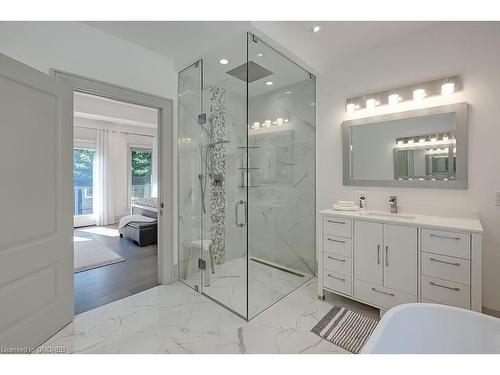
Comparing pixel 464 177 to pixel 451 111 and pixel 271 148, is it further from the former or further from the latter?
pixel 271 148

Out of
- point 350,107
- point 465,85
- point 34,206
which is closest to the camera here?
point 34,206

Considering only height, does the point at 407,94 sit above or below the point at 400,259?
above

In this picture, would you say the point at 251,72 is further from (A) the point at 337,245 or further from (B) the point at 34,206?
(B) the point at 34,206

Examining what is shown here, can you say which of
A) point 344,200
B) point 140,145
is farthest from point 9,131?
point 140,145

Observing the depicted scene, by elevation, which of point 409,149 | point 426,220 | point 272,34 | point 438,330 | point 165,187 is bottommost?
point 438,330

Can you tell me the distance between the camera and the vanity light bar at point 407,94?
214 cm

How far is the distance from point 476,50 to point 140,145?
682 cm

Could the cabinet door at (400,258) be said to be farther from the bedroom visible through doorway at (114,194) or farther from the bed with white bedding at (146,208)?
the bed with white bedding at (146,208)

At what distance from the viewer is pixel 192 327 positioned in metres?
2.03

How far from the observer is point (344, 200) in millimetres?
2850

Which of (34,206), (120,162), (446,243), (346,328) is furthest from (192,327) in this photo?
(120,162)

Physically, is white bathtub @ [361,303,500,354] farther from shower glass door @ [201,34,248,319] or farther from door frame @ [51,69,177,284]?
door frame @ [51,69,177,284]

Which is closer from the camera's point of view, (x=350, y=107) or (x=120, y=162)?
(x=350, y=107)

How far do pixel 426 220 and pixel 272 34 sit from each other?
81.4 inches
